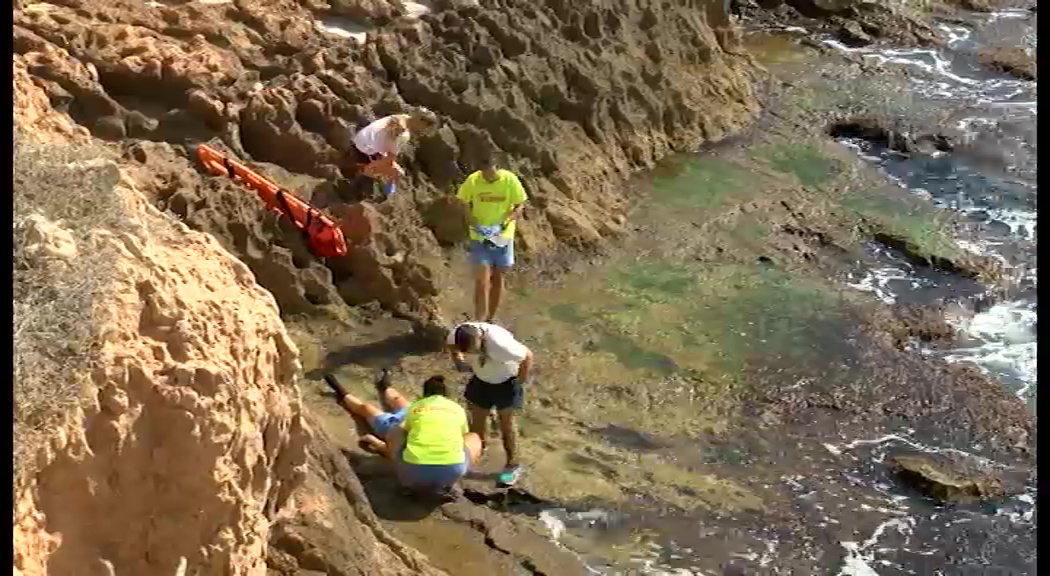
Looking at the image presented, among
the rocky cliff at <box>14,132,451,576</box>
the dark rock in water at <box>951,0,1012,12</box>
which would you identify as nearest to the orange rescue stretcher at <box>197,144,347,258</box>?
the rocky cliff at <box>14,132,451,576</box>

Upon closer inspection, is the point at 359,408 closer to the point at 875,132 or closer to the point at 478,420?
the point at 478,420

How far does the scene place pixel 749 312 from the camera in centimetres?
1226

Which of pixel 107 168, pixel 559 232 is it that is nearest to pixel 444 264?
pixel 559 232

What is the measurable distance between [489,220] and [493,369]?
1843 mm

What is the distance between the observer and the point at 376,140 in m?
11.0

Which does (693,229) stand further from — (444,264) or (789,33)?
(789,33)

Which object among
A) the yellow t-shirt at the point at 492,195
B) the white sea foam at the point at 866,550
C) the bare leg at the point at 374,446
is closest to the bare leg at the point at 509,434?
the bare leg at the point at 374,446

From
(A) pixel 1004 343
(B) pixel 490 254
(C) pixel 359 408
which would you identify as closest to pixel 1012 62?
(A) pixel 1004 343

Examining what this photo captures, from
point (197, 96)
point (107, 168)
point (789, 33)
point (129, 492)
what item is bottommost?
point (789, 33)

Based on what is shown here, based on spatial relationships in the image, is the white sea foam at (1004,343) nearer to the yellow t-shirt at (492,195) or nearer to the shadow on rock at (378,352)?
the yellow t-shirt at (492,195)

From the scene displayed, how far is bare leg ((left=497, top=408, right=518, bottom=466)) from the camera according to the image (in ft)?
28.7

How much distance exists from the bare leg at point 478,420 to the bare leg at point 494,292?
68.3 inches

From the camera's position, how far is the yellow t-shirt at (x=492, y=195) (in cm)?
1002

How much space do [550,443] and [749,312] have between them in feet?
10.9
